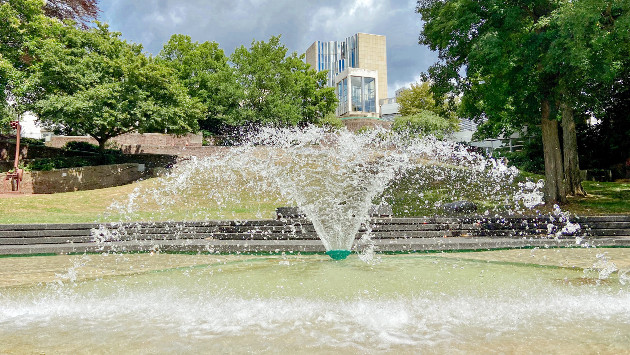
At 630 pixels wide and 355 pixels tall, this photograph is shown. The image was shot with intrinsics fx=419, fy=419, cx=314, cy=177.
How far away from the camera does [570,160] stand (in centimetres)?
1906

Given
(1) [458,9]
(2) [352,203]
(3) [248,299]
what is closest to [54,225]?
(3) [248,299]

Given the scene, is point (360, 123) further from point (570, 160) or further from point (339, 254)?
point (339, 254)

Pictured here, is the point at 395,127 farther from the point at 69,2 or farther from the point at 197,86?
the point at 69,2

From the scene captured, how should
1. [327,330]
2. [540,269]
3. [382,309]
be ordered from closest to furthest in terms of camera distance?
[327,330] < [382,309] < [540,269]

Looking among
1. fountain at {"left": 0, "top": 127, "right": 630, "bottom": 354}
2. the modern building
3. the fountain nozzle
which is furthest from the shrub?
the fountain nozzle

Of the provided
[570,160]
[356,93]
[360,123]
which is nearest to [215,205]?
[570,160]

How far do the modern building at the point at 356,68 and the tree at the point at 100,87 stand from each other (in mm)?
54338

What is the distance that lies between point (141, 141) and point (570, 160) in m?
31.3

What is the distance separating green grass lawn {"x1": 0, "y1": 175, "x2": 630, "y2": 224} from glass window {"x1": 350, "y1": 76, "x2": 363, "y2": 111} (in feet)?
209

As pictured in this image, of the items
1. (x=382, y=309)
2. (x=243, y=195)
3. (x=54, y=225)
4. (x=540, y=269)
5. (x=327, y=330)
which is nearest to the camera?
(x=327, y=330)

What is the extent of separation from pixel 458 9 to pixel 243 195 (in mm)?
12765

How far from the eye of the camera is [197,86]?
38969 mm

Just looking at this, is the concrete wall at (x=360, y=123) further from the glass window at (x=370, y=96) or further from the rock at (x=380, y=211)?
the rock at (x=380, y=211)

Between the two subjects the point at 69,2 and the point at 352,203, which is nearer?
the point at 352,203
